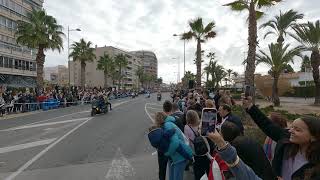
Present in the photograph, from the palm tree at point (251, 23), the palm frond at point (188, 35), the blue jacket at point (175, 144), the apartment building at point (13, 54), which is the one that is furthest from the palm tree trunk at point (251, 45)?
the apartment building at point (13, 54)

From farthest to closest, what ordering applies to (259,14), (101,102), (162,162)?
(101,102)
(259,14)
(162,162)

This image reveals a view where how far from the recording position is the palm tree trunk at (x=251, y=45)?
1892 centimetres

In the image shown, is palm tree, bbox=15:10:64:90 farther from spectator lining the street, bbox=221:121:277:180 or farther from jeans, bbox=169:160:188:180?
spectator lining the street, bbox=221:121:277:180

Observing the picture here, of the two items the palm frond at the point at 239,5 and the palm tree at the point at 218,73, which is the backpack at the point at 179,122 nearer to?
the palm frond at the point at 239,5

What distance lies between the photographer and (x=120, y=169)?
10344 millimetres

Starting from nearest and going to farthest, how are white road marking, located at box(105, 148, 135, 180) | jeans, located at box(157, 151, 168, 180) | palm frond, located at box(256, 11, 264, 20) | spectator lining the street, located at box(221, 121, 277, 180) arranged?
1. spectator lining the street, located at box(221, 121, 277, 180)
2. jeans, located at box(157, 151, 168, 180)
3. white road marking, located at box(105, 148, 135, 180)
4. palm frond, located at box(256, 11, 264, 20)

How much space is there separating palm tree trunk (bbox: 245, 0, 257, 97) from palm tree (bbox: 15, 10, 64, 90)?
29.1 meters

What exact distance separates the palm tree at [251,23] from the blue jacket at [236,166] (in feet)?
48.9

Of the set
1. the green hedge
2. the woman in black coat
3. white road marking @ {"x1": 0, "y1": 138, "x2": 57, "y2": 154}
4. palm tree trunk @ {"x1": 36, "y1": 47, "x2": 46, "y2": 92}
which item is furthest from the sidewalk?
palm tree trunk @ {"x1": 36, "y1": 47, "x2": 46, "y2": 92}

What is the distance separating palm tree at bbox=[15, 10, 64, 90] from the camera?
144 ft

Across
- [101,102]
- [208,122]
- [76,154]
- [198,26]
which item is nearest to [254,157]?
[208,122]

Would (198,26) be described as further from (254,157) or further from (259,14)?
(254,157)

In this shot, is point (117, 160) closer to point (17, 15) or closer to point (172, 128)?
point (172, 128)

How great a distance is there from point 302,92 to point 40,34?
3320 cm
